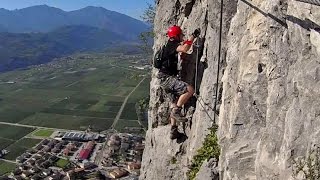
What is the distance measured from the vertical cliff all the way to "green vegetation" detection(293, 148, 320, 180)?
0.48ft

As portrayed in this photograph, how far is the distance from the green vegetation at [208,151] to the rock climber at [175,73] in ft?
6.97

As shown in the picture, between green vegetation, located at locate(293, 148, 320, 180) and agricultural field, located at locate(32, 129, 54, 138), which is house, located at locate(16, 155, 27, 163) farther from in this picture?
green vegetation, located at locate(293, 148, 320, 180)

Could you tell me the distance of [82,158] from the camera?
2938 inches

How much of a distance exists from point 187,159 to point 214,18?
184 inches

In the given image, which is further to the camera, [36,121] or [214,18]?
[36,121]

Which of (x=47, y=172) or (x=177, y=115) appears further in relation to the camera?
A: (x=47, y=172)

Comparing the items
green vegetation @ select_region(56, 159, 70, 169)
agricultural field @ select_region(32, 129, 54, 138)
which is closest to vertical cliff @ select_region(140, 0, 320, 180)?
green vegetation @ select_region(56, 159, 70, 169)

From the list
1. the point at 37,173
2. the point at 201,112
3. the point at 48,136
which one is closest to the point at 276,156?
the point at 201,112

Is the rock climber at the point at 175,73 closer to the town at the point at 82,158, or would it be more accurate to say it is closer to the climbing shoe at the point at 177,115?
the climbing shoe at the point at 177,115

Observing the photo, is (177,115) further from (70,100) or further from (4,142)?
(70,100)

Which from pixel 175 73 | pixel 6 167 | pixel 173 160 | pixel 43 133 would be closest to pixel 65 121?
pixel 43 133

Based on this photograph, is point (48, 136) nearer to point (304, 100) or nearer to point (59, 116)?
point (59, 116)

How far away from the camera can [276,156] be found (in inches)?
306

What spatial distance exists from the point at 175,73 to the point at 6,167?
2748 inches
